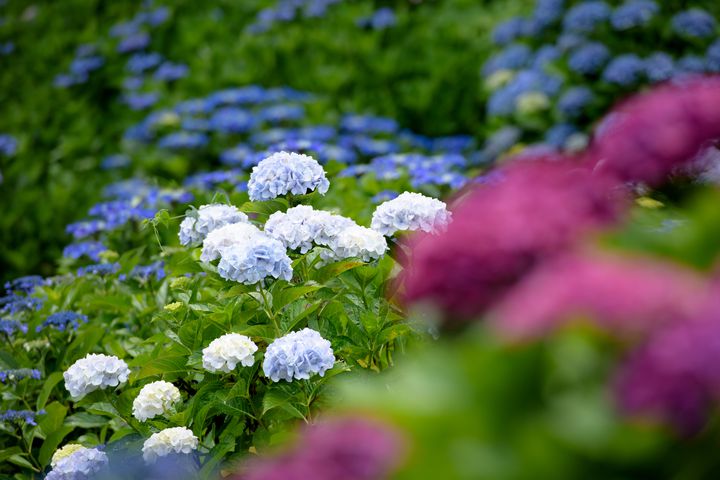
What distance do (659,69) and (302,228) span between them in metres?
3.48

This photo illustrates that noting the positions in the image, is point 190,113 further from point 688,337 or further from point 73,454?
point 688,337

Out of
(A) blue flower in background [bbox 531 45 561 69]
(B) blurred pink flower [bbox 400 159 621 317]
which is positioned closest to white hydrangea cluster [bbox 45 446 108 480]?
(B) blurred pink flower [bbox 400 159 621 317]

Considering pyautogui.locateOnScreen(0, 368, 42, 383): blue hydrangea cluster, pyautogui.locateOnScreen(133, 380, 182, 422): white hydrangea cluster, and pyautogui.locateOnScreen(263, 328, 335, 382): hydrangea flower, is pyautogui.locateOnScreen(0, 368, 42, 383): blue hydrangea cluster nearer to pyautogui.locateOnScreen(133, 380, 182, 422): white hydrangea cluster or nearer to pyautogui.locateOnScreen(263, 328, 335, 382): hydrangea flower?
pyautogui.locateOnScreen(133, 380, 182, 422): white hydrangea cluster

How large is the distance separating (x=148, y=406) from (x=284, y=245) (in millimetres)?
508

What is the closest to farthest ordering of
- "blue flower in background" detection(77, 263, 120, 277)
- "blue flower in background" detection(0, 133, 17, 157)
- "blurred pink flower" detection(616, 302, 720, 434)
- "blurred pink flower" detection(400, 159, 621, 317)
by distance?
"blurred pink flower" detection(616, 302, 720, 434) < "blurred pink flower" detection(400, 159, 621, 317) < "blue flower in background" detection(77, 263, 120, 277) < "blue flower in background" detection(0, 133, 17, 157)

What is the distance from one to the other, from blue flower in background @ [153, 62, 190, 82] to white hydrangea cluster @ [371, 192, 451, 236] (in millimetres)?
4374

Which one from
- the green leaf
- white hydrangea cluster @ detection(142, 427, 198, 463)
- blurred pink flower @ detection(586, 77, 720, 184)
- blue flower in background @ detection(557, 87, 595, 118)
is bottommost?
blue flower in background @ detection(557, 87, 595, 118)

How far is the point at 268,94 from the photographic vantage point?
575 cm

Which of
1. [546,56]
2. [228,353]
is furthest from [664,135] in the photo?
[546,56]

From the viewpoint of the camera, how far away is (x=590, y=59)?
516 cm

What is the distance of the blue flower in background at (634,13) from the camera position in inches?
200

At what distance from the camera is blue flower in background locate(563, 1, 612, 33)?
206 inches

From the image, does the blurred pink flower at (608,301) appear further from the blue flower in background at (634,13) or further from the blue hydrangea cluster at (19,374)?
the blue flower in background at (634,13)

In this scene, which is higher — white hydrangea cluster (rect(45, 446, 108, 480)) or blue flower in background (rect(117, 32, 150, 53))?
white hydrangea cluster (rect(45, 446, 108, 480))
